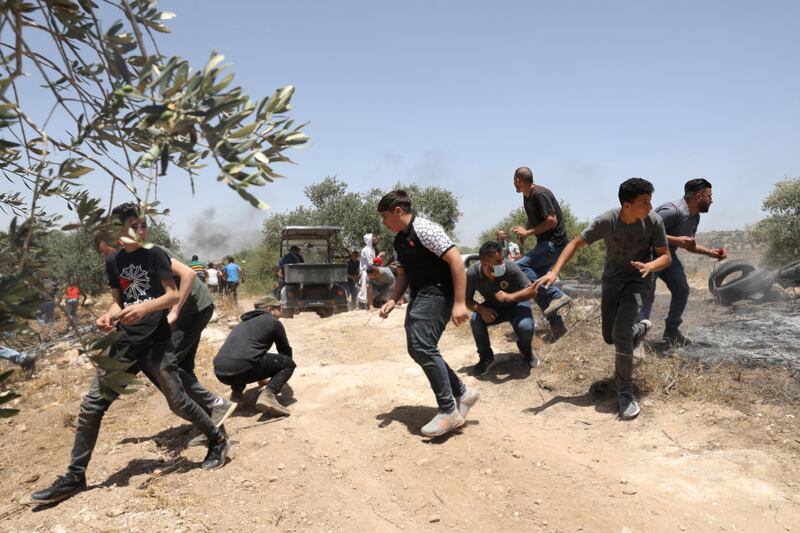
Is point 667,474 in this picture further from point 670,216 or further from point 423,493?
point 670,216

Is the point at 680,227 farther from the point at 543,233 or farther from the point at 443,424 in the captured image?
the point at 443,424

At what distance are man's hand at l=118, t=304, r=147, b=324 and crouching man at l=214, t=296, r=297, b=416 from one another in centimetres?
164

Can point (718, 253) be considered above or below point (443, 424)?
above

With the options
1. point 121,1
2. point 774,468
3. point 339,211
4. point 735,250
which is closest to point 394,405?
point 774,468

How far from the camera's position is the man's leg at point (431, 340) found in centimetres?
406

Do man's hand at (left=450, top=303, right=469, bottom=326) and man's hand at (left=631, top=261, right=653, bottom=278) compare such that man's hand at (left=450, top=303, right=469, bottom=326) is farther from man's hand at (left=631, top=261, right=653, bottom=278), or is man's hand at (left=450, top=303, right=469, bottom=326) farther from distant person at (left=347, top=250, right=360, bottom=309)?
distant person at (left=347, top=250, right=360, bottom=309)

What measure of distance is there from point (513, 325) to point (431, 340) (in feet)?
5.80

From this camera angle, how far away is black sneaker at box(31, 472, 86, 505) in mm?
3617

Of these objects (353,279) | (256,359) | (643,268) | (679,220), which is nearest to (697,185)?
(679,220)

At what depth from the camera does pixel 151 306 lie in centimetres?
363

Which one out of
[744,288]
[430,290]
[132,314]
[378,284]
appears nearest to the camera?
[132,314]

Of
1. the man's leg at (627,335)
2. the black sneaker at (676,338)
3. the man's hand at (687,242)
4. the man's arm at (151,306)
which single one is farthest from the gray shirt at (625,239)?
the man's arm at (151,306)

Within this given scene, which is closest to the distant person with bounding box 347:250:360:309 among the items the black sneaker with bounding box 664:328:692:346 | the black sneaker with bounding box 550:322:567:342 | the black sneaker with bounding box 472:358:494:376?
the black sneaker with bounding box 550:322:567:342

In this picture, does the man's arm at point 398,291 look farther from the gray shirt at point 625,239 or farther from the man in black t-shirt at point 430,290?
the gray shirt at point 625,239
